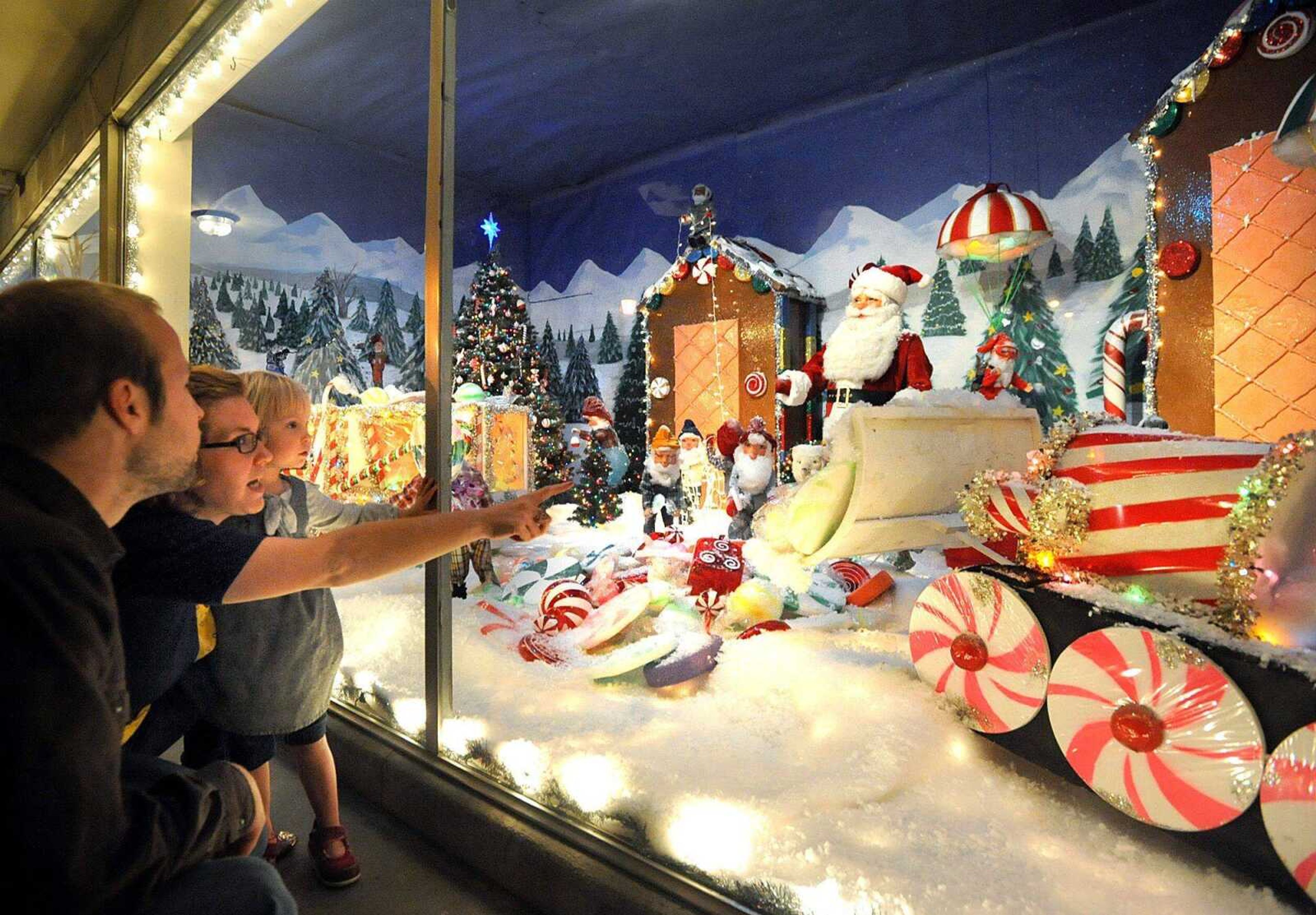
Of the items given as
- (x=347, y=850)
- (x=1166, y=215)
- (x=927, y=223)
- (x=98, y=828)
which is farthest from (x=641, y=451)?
(x=98, y=828)

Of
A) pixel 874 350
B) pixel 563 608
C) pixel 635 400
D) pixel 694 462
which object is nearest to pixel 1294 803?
pixel 563 608

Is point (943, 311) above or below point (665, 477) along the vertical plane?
above

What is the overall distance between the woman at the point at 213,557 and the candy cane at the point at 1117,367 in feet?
13.2

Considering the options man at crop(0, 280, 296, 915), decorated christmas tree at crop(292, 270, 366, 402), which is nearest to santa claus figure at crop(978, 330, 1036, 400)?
man at crop(0, 280, 296, 915)

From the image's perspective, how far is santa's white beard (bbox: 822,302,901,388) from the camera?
149 inches

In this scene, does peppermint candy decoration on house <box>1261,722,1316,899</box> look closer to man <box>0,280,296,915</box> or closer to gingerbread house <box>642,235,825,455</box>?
man <box>0,280,296,915</box>

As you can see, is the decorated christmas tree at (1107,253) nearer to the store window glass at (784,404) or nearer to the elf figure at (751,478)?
the store window glass at (784,404)

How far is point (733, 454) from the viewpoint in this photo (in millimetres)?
4355

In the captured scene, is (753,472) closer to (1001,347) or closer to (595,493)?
(1001,347)

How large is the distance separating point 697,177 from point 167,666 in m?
6.11

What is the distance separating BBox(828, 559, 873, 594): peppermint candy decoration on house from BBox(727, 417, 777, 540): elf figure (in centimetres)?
92

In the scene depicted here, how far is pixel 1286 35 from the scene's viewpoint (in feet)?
9.68

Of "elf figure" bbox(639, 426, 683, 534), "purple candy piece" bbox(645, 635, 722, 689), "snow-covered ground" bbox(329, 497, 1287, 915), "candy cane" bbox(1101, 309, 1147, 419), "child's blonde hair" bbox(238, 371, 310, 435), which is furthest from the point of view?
"elf figure" bbox(639, 426, 683, 534)

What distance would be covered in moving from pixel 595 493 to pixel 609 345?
1963mm
